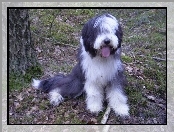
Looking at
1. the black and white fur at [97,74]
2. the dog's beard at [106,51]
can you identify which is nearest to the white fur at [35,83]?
the black and white fur at [97,74]

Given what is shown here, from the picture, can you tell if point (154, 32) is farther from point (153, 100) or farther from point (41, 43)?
point (41, 43)

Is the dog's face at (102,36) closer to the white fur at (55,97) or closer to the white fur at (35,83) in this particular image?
the white fur at (55,97)

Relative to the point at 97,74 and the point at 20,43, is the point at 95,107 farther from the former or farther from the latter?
the point at 20,43

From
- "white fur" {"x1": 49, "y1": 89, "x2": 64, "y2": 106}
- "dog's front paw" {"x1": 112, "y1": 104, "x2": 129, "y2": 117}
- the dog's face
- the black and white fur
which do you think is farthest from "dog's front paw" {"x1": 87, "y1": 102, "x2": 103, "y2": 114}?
the dog's face

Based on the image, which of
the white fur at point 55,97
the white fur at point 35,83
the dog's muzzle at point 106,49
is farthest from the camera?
the white fur at point 35,83

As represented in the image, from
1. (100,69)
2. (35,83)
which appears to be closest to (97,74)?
(100,69)

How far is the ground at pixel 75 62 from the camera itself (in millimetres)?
3588

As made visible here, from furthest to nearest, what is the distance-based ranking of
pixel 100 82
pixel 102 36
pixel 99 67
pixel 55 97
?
pixel 55 97
pixel 100 82
pixel 99 67
pixel 102 36

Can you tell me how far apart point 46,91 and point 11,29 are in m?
0.82

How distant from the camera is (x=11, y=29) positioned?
3.75 m

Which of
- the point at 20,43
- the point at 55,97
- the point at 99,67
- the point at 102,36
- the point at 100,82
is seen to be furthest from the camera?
the point at 20,43

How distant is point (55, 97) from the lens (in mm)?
3756

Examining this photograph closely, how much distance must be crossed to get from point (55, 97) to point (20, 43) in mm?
753

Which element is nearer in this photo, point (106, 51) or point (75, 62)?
point (106, 51)
